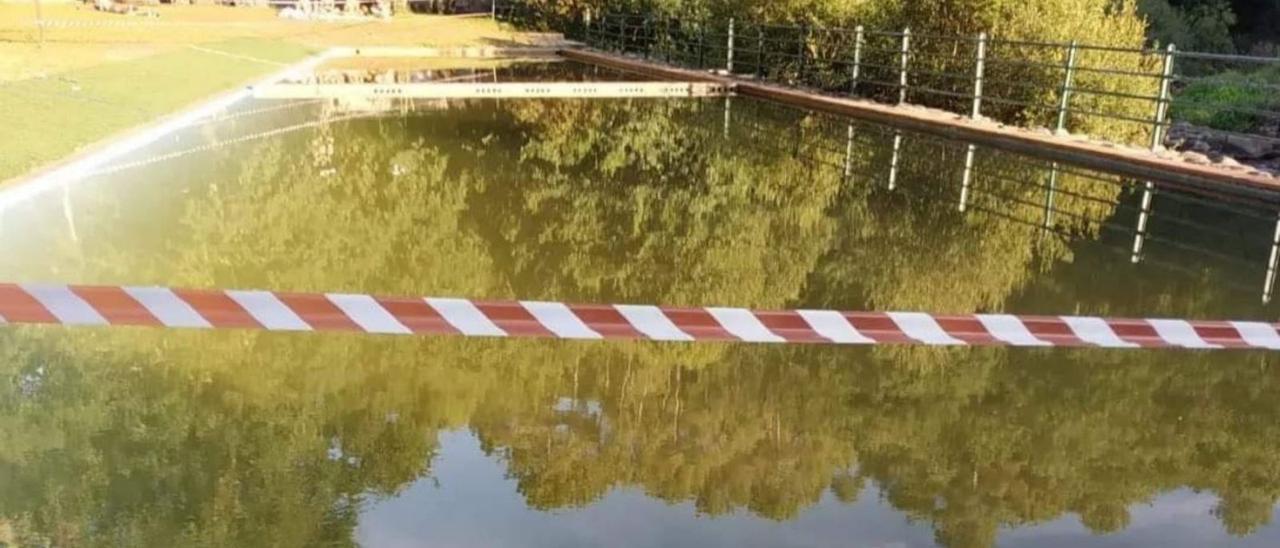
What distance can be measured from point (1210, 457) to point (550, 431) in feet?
9.03

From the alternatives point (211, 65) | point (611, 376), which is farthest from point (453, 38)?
point (611, 376)

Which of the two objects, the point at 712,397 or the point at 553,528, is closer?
the point at 553,528

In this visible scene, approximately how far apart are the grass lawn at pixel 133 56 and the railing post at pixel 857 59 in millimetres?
10094

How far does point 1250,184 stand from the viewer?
10.5 metres

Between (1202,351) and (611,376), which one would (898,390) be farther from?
(1202,351)

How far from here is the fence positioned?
1341cm

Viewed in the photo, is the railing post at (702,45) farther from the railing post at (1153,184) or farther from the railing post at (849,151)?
the railing post at (1153,184)

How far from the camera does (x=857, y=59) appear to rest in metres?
17.7

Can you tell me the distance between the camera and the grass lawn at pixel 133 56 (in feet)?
35.9

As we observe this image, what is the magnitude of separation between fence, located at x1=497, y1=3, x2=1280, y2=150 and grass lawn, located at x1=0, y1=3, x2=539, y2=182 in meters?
9.53

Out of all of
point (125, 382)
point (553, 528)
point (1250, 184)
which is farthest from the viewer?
point (1250, 184)

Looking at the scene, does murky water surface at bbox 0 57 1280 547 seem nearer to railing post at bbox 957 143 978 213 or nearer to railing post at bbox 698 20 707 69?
railing post at bbox 957 143 978 213

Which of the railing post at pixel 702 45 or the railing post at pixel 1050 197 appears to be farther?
the railing post at pixel 702 45

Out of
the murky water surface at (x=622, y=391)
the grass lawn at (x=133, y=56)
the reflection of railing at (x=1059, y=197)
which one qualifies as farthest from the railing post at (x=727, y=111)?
the grass lawn at (x=133, y=56)
